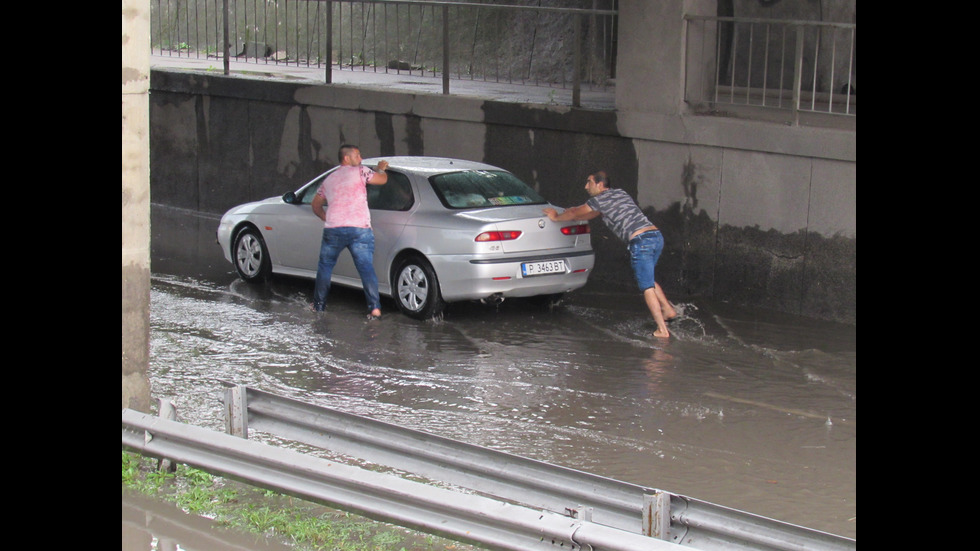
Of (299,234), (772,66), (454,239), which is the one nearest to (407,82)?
(772,66)

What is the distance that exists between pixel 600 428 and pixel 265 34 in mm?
15636

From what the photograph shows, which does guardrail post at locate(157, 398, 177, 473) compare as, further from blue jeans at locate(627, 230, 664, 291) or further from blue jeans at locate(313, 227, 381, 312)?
blue jeans at locate(627, 230, 664, 291)

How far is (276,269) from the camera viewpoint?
1219 cm

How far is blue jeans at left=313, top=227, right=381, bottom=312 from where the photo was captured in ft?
34.8

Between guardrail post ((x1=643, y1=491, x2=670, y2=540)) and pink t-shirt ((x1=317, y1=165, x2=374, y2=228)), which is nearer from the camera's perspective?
guardrail post ((x1=643, y1=491, x2=670, y2=540))

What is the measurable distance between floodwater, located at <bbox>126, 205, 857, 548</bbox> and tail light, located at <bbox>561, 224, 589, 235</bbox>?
0.88 m

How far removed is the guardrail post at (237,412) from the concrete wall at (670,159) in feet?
22.8

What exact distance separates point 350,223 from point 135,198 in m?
4.25

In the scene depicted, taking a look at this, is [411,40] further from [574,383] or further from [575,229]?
[574,383]

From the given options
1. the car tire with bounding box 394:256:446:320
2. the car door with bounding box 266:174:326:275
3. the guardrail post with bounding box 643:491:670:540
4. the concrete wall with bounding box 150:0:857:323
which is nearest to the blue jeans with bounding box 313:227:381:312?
the car tire with bounding box 394:256:446:320

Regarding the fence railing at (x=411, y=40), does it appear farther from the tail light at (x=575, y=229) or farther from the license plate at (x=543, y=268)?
the license plate at (x=543, y=268)

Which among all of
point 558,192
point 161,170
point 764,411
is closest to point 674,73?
point 558,192
